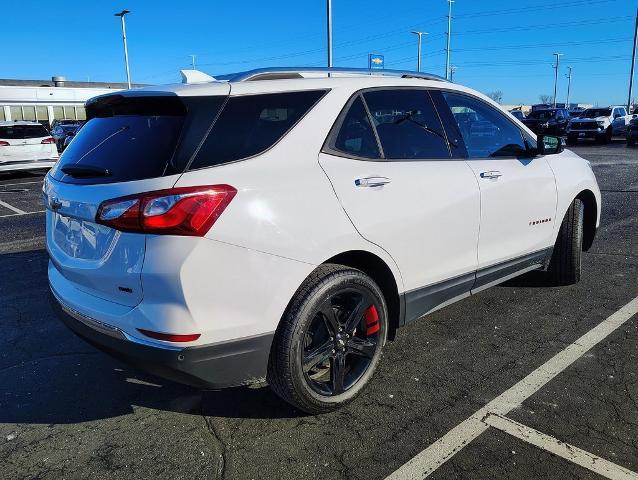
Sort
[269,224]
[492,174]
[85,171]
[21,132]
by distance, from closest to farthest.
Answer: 1. [269,224]
2. [85,171]
3. [492,174]
4. [21,132]

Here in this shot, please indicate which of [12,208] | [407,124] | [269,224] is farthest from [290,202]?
[12,208]

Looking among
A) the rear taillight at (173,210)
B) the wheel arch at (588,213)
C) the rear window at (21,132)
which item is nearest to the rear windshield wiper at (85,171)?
the rear taillight at (173,210)

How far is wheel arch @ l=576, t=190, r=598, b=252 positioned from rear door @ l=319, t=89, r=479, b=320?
1.95m

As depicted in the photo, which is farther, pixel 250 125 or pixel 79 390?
pixel 79 390

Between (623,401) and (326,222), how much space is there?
6.39ft

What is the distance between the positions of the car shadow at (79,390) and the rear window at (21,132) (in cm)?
1288

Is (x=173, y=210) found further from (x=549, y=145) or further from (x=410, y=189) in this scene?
(x=549, y=145)

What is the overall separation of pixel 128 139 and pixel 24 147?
14512mm

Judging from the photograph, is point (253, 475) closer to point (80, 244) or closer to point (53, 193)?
point (80, 244)

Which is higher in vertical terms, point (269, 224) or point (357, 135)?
point (357, 135)

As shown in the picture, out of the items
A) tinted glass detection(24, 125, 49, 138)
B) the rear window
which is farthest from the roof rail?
tinted glass detection(24, 125, 49, 138)

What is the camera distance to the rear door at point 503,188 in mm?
3699

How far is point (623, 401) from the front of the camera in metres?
2.99

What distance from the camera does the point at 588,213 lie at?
16.8 feet
